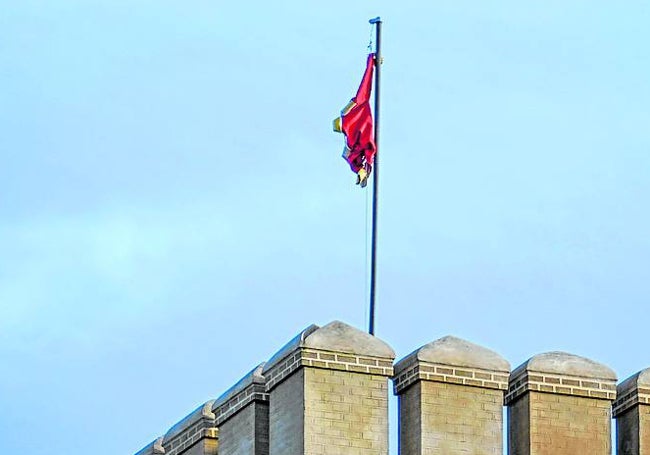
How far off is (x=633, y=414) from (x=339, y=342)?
10.7ft

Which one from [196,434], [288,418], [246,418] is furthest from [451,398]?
[196,434]

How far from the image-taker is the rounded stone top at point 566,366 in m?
27.0

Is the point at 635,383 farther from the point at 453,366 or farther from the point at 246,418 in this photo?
the point at 246,418

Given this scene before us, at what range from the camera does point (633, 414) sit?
2733 centimetres

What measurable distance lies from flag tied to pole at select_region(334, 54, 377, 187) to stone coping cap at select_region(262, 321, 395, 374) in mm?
7297

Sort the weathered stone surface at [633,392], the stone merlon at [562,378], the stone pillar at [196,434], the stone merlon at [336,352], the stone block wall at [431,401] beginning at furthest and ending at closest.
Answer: the stone pillar at [196,434] → the weathered stone surface at [633,392] → the stone merlon at [562,378] → the stone merlon at [336,352] → the stone block wall at [431,401]

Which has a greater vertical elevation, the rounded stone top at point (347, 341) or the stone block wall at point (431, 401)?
the rounded stone top at point (347, 341)

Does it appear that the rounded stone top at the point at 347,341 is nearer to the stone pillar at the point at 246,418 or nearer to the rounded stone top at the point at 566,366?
the stone pillar at the point at 246,418

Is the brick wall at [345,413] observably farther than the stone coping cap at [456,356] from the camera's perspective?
No

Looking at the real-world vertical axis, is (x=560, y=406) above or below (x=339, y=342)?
below

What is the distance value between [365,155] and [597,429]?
8.22 m

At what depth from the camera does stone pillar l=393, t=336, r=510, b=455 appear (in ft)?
86.6

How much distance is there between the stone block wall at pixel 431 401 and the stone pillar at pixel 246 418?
0.05ft

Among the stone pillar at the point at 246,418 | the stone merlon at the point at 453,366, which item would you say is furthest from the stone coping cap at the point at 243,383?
the stone merlon at the point at 453,366
